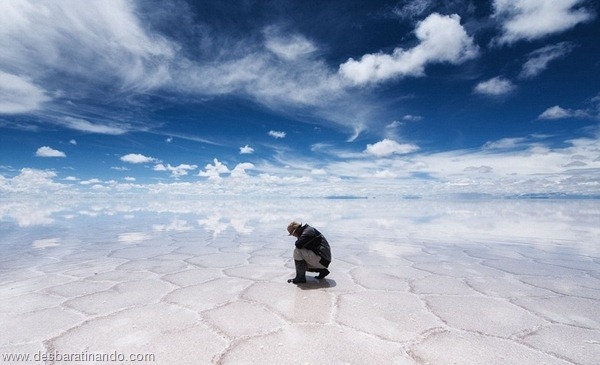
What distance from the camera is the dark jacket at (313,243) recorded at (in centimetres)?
464

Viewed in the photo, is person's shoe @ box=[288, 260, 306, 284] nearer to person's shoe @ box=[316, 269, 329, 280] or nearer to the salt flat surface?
the salt flat surface

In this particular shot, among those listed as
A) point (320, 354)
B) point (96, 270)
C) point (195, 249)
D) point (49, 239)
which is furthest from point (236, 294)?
point (49, 239)

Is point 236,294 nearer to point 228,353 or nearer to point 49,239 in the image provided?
point 228,353

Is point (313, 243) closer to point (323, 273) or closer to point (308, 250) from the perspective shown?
point (308, 250)

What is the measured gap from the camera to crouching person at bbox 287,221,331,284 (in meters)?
4.67

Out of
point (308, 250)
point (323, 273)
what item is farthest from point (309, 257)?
point (323, 273)

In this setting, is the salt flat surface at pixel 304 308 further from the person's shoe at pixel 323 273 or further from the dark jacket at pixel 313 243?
the dark jacket at pixel 313 243

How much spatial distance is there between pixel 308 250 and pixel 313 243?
146 millimetres

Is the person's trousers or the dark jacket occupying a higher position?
the dark jacket

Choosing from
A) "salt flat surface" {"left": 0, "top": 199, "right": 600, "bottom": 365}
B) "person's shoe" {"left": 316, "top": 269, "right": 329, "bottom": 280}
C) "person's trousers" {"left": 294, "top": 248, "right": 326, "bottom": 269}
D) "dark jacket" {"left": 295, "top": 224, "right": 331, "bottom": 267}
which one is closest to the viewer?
"salt flat surface" {"left": 0, "top": 199, "right": 600, "bottom": 365}

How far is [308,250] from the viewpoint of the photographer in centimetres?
476

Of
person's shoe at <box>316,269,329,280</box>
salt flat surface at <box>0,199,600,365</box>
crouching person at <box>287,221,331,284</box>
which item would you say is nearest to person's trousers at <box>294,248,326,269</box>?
crouching person at <box>287,221,331,284</box>

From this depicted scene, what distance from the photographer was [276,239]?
31.9 feet

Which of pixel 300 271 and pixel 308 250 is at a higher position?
pixel 308 250
